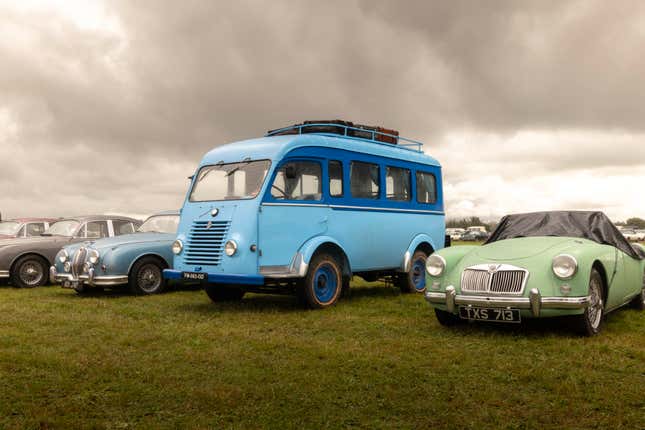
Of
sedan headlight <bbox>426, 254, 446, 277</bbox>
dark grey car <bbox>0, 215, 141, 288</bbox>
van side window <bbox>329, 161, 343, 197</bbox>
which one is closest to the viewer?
sedan headlight <bbox>426, 254, 446, 277</bbox>

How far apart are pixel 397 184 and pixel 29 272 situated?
9509mm

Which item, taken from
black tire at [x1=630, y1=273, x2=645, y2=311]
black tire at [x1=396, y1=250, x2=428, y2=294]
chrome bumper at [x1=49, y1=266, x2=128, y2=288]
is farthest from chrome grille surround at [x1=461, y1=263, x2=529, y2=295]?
chrome bumper at [x1=49, y1=266, x2=128, y2=288]

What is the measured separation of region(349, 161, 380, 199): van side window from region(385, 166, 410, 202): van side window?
1.27 ft

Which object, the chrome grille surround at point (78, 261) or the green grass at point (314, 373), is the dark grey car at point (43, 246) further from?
the green grass at point (314, 373)

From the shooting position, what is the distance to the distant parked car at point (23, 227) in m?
17.0

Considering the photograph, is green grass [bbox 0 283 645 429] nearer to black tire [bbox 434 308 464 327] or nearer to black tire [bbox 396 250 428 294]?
black tire [bbox 434 308 464 327]

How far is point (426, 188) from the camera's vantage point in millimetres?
13781

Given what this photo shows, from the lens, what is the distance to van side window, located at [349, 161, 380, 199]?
11445 mm

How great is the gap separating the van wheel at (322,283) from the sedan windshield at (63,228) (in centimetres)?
818

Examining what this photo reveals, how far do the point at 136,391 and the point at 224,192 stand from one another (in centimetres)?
538

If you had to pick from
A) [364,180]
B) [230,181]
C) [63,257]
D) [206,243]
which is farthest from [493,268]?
[63,257]

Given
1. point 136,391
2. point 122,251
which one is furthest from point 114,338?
point 122,251

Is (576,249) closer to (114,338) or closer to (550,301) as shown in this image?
(550,301)

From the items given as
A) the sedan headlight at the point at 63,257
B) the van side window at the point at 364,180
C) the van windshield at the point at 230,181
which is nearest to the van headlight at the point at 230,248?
the van windshield at the point at 230,181
